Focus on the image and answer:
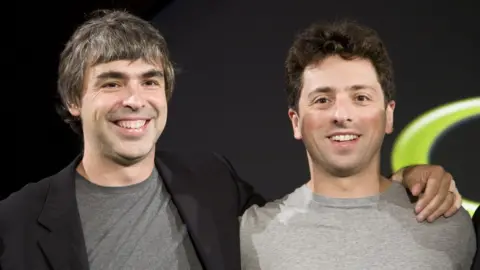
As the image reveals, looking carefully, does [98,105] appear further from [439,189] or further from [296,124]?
[439,189]

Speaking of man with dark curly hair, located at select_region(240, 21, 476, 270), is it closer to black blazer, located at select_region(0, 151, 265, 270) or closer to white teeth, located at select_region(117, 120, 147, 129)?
black blazer, located at select_region(0, 151, 265, 270)

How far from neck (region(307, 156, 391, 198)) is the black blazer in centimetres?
27

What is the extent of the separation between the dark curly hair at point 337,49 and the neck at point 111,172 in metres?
0.57

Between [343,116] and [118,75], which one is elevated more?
[118,75]

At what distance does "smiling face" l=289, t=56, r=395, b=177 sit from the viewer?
1889mm

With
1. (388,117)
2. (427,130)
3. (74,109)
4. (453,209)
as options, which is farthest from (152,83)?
(427,130)

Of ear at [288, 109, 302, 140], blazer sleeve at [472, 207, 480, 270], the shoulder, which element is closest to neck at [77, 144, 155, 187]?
the shoulder

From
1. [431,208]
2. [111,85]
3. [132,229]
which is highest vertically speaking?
[111,85]

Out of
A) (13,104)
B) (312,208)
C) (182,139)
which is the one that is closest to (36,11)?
(13,104)

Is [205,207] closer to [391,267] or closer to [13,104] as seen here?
[391,267]

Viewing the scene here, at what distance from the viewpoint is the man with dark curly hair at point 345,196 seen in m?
1.79

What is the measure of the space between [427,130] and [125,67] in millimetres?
1598

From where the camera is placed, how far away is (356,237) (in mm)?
1821

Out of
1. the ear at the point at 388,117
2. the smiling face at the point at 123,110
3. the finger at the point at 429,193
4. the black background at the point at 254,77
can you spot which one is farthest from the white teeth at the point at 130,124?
the black background at the point at 254,77
